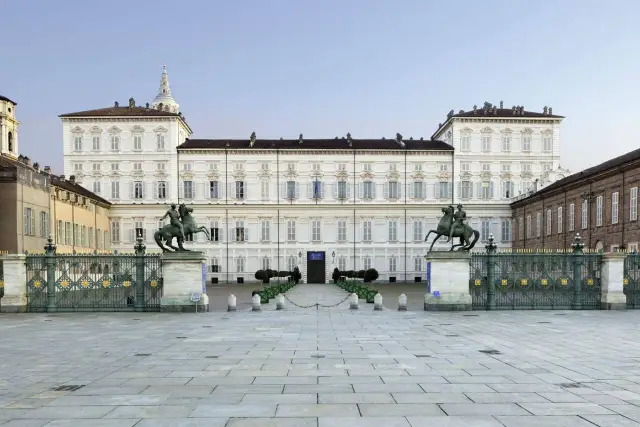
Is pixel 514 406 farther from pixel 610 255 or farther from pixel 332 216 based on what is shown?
pixel 332 216

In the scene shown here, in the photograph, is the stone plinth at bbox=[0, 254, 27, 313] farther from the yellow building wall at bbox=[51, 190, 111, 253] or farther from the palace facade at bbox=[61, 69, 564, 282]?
the palace facade at bbox=[61, 69, 564, 282]

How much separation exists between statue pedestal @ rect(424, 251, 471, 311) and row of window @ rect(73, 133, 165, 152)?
137 ft

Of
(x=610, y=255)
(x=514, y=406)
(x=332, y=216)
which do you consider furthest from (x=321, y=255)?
(x=514, y=406)

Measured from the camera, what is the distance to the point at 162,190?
56.0m

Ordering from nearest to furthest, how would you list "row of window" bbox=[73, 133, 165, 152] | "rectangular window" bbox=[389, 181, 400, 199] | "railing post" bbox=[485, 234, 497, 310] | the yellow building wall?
"railing post" bbox=[485, 234, 497, 310]
the yellow building wall
"row of window" bbox=[73, 133, 165, 152]
"rectangular window" bbox=[389, 181, 400, 199]

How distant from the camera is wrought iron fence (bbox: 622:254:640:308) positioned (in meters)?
21.6

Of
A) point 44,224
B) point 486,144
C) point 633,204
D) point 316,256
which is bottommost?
point 316,256

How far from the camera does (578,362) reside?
10.4 meters

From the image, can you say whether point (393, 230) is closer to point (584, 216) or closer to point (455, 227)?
point (584, 216)

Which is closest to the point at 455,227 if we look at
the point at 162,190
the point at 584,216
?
the point at 584,216

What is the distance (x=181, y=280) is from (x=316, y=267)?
37.7 meters

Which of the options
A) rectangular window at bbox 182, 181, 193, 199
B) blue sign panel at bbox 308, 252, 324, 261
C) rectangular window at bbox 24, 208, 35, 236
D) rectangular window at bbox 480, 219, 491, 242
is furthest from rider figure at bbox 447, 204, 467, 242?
rectangular window at bbox 182, 181, 193, 199

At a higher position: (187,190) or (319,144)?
(319,144)

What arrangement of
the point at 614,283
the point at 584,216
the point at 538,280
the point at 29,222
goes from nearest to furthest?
the point at 614,283, the point at 538,280, the point at 29,222, the point at 584,216
